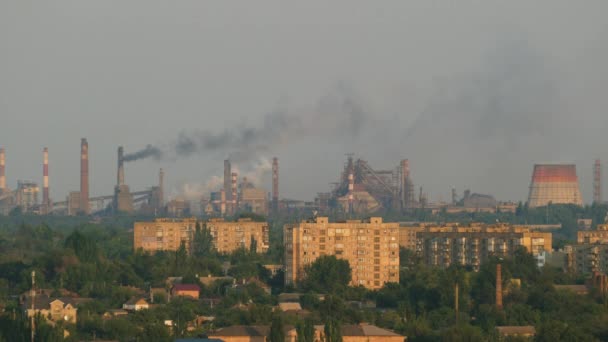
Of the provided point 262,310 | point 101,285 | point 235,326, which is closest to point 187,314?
point 262,310

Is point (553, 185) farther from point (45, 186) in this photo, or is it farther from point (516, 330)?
point (516, 330)

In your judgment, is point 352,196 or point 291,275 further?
point 352,196

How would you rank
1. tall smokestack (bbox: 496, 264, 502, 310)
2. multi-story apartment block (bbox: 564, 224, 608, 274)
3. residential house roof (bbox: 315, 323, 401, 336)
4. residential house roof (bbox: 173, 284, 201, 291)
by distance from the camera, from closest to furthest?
residential house roof (bbox: 315, 323, 401, 336) < tall smokestack (bbox: 496, 264, 502, 310) < residential house roof (bbox: 173, 284, 201, 291) < multi-story apartment block (bbox: 564, 224, 608, 274)

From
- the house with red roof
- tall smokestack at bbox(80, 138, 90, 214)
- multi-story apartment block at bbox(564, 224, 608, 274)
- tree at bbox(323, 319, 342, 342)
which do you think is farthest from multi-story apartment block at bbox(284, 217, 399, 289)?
tall smokestack at bbox(80, 138, 90, 214)

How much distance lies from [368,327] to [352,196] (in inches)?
5383

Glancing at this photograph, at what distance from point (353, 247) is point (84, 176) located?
101 meters

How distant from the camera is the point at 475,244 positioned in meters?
109

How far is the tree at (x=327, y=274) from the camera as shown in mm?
80500

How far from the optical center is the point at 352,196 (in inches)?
7657

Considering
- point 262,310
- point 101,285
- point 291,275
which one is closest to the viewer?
point 262,310

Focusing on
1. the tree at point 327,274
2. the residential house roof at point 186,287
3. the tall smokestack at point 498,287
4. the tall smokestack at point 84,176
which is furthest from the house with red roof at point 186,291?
the tall smokestack at point 84,176

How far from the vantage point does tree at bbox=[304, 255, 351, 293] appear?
80.5m

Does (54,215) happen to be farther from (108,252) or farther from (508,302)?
(508,302)

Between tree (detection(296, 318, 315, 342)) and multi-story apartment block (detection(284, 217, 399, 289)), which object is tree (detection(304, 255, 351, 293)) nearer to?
multi-story apartment block (detection(284, 217, 399, 289))
